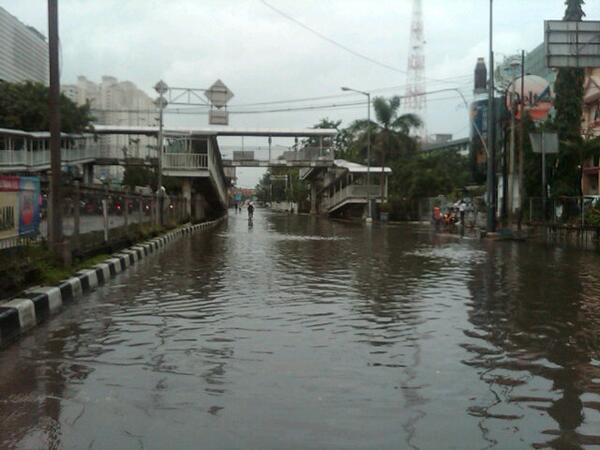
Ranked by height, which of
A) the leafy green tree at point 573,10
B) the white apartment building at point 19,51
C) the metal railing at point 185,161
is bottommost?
the metal railing at point 185,161

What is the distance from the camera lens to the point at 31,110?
151 ft

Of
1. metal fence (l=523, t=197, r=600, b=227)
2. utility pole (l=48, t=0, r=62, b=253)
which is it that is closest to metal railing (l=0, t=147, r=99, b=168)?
metal fence (l=523, t=197, r=600, b=227)

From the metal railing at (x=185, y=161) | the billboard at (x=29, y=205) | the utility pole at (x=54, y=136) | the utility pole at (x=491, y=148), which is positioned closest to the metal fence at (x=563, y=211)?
the utility pole at (x=491, y=148)

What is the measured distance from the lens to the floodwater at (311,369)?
391cm

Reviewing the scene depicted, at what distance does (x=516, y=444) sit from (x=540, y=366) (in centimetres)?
189

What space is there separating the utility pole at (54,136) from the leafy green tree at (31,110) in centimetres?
3511

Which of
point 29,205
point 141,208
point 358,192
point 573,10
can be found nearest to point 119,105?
point 358,192

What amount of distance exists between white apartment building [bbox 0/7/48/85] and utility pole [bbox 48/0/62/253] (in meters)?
40.8

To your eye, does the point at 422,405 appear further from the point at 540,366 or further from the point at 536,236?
the point at 536,236

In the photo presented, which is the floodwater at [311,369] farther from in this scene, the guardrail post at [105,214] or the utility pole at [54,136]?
the guardrail post at [105,214]

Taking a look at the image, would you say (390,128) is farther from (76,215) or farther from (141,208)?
(76,215)

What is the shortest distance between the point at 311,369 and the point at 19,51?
182 feet

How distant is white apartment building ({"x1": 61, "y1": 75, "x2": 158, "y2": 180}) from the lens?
4609cm

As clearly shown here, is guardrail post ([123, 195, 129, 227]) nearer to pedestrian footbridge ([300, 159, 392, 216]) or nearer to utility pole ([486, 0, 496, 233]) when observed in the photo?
utility pole ([486, 0, 496, 233])
